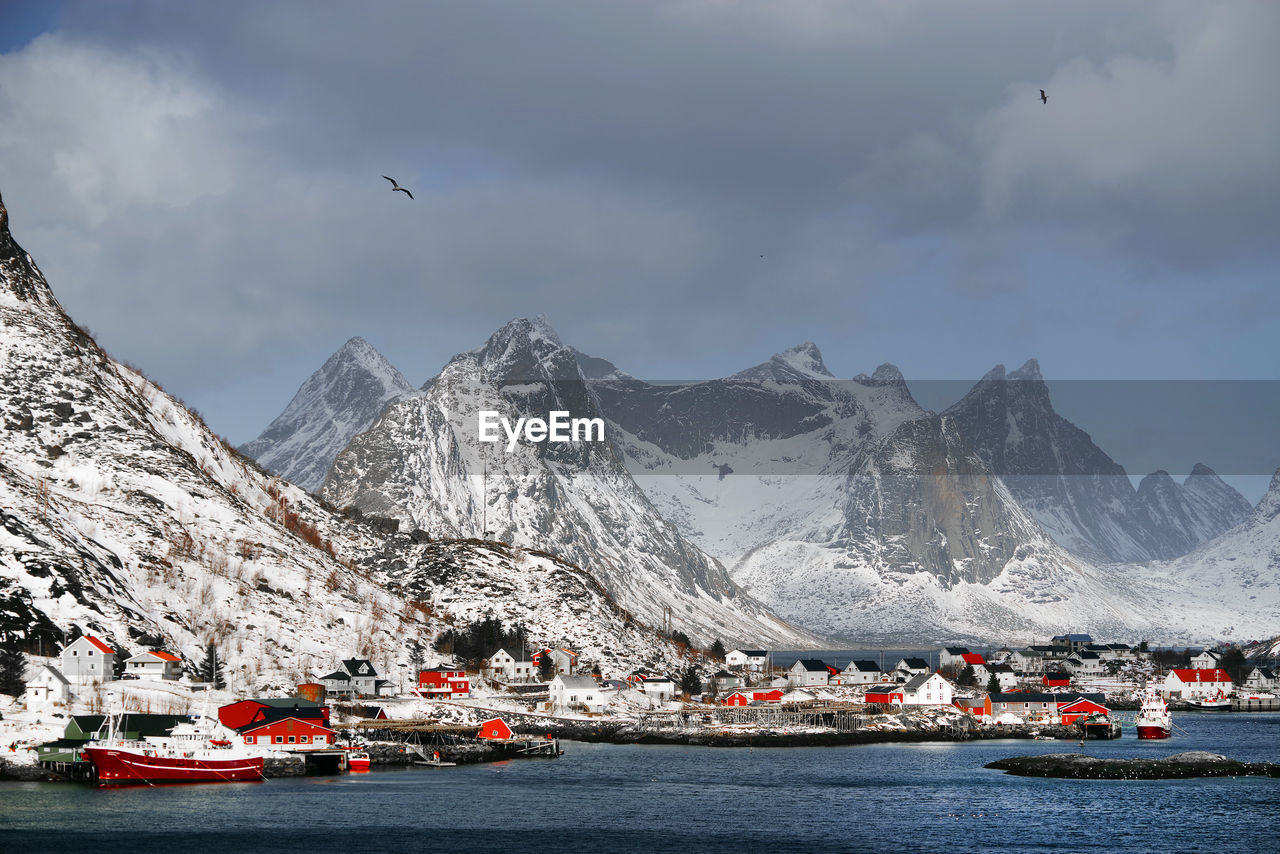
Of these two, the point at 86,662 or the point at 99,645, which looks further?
the point at 99,645

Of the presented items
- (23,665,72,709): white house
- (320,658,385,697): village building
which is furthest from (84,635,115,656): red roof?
(320,658,385,697): village building

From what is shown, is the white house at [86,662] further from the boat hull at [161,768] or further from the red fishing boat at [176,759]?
the boat hull at [161,768]

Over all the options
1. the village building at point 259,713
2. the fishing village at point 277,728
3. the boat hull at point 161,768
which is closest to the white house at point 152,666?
the fishing village at point 277,728

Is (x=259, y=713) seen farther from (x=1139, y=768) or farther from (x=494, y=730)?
(x=1139, y=768)

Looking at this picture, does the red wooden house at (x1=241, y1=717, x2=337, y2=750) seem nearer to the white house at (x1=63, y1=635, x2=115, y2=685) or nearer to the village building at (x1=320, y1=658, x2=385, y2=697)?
the white house at (x1=63, y1=635, x2=115, y2=685)

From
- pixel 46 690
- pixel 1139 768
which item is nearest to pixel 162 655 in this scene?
pixel 46 690

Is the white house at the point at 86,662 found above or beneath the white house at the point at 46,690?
above

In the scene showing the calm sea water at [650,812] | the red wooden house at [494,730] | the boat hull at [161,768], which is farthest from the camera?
the red wooden house at [494,730]

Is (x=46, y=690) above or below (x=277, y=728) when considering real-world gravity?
above
